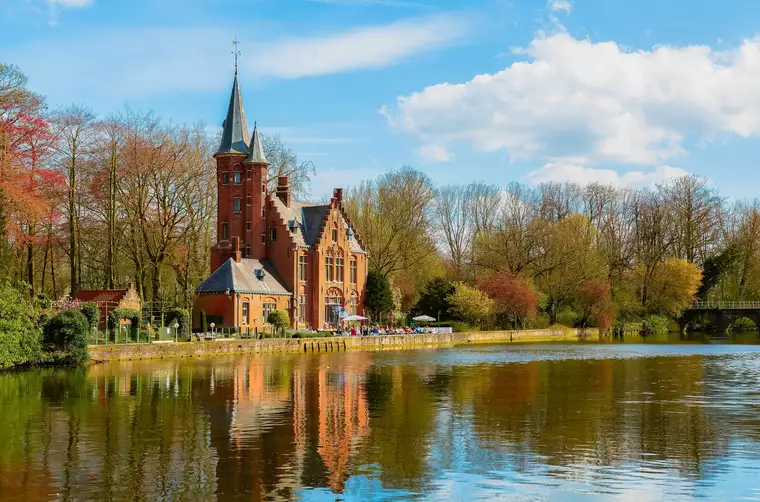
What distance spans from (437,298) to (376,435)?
5337 cm

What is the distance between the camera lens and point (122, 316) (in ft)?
149

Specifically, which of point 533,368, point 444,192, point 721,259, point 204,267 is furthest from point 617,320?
point 533,368

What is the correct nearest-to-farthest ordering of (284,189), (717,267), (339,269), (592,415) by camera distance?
1. (592,415)
2. (339,269)
3. (284,189)
4. (717,267)

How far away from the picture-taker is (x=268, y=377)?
33.8 meters

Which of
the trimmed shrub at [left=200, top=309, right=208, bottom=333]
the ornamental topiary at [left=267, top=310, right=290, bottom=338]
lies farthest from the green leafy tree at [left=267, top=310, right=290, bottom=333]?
the trimmed shrub at [left=200, top=309, right=208, bottom=333]

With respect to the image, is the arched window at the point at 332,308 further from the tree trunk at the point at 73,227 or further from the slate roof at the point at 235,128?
the tree trunk at the point at 73,227

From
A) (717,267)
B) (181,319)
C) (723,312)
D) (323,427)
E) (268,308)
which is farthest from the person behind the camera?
(723,312)

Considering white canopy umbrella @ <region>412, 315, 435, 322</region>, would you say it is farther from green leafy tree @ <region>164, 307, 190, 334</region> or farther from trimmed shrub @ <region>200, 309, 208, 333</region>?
green leafy tree @ <region>164, 307, 190, 334</region>

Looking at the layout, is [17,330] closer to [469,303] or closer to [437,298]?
[469,303]

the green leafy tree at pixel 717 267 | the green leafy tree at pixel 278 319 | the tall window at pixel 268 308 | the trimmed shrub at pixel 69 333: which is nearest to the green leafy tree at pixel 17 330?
the trimmed shrub at pixel 69 333

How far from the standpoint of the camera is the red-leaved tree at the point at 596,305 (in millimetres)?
75938

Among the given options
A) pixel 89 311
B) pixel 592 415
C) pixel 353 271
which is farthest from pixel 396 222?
pixel 592 415

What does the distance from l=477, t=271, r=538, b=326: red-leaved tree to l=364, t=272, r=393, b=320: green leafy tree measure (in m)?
8.05

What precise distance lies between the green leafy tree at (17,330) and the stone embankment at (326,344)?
12.0ft
